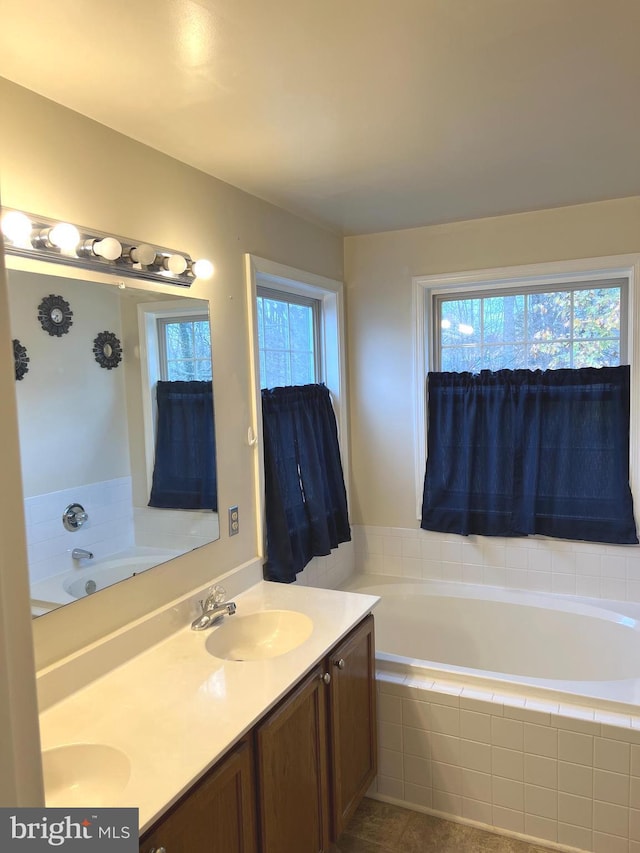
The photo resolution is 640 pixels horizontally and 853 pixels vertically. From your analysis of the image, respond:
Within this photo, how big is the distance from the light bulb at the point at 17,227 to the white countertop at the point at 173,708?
4.11ft

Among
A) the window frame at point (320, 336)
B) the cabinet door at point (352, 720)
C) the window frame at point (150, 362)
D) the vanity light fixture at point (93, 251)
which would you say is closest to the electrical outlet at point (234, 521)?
the window frame at point (320, 336)

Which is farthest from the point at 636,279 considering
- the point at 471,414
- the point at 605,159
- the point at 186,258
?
the point at 186,258

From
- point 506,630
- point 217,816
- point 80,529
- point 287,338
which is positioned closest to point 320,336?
point 287,338

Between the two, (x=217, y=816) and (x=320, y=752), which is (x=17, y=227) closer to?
(x=217, y=816)

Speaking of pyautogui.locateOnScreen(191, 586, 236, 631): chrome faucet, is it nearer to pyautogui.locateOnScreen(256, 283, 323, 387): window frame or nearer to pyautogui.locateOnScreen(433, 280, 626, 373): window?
pyautogui.locateOnScreen(256, 283, 323, 387): window frame

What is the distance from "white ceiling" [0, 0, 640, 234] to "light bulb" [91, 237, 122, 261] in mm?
382

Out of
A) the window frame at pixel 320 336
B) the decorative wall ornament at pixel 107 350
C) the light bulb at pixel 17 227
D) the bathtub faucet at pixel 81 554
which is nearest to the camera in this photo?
the light bulb at pixel 17 227

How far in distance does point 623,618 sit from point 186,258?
103 inches

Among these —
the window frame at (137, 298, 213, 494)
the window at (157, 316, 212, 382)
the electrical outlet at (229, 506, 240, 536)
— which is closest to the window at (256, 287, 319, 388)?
the window at (157, 316, 212, 382)

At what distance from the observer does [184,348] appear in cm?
226

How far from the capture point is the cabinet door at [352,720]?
206 cm

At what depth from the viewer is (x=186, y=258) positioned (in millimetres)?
2197

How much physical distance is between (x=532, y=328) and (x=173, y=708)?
8.67ft

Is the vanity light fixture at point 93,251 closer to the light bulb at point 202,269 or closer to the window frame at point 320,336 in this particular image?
the light bulb at point 202,269
